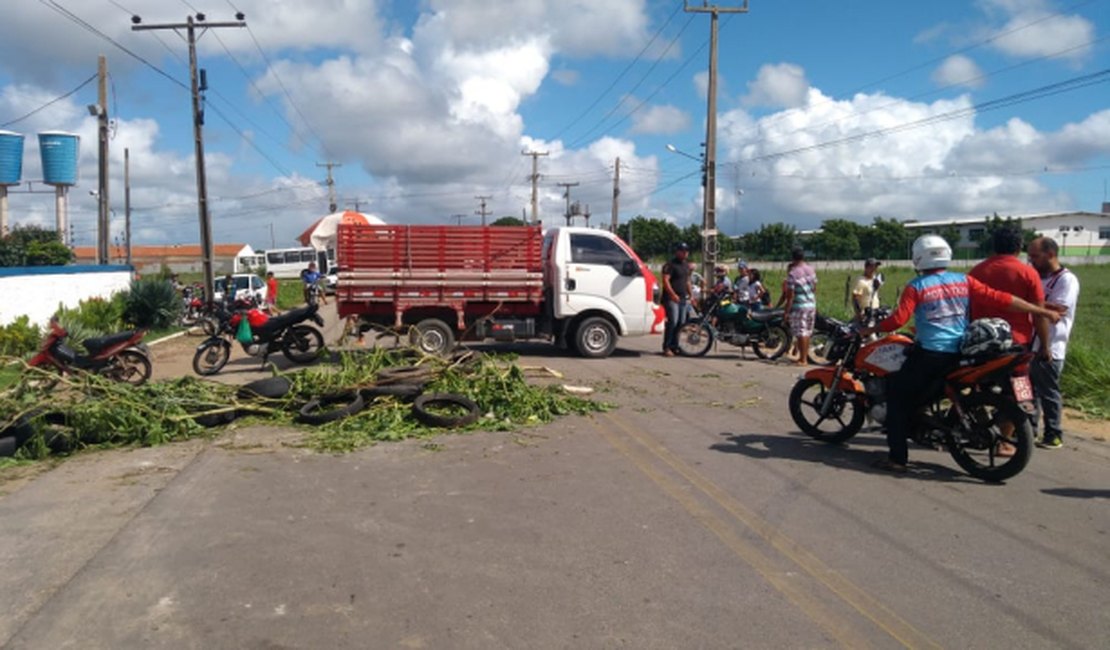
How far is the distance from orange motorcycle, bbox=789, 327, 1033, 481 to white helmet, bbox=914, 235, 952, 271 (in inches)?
24.7

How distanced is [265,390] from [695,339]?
25.9 feet

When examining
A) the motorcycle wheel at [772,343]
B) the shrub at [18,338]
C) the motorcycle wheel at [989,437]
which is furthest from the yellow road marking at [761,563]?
the shrub at [18,338]

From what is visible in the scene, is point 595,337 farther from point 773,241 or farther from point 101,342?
point 773,241

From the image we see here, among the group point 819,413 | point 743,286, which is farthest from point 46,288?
point 819,413

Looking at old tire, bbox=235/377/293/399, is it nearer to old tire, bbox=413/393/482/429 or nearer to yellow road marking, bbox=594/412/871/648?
old tire, bbox=413/393/482/429

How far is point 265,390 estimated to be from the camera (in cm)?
920

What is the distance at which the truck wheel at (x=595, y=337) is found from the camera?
47.1 ft

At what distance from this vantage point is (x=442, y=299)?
44.9 ft

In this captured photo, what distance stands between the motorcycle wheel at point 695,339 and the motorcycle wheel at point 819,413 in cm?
641

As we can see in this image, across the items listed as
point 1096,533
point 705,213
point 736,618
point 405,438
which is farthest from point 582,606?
point 705,213

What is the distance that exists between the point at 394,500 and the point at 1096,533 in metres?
4.58

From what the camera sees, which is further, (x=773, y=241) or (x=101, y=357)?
(x=773, y=241)

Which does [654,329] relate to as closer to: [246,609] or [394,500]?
[394,500]

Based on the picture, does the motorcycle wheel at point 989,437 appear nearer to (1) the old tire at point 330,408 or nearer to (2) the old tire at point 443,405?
(2) the old tire at point 443,405
